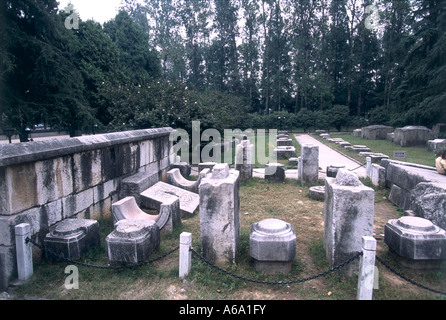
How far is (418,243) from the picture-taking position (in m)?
3.73

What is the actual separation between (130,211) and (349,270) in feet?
12.0

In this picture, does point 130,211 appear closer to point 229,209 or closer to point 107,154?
point 107,154

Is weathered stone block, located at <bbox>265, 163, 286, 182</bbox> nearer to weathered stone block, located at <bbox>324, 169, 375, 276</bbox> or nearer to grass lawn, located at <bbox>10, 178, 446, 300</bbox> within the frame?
grass lawn, located at <bbox>10, 178, 446, 300</bbox>

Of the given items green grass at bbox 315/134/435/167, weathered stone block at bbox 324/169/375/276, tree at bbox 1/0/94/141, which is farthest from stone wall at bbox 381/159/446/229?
tree at bbox 1/0/94/141

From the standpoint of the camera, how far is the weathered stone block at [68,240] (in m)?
4.09

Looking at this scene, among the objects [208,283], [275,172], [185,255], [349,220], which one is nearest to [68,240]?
[185,255]

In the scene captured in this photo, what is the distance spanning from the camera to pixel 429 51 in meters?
20.1

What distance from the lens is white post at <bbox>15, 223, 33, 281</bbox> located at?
364 centimetres

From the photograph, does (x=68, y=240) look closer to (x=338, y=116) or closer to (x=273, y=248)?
(x=273, y=248)

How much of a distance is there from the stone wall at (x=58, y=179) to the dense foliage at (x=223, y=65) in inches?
182

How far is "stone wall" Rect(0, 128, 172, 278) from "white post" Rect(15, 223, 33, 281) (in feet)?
0.38

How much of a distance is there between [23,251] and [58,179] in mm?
1299

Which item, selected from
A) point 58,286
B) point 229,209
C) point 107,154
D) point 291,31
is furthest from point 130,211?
point 291,31

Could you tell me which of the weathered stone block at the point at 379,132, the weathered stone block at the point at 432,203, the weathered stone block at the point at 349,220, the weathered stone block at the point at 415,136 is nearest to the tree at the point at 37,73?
the weathered stone block at the point at 349,220
